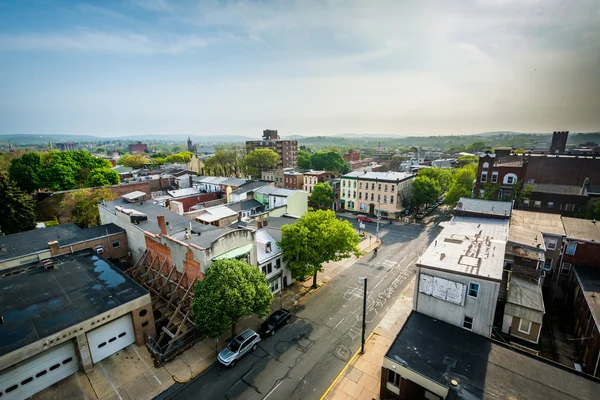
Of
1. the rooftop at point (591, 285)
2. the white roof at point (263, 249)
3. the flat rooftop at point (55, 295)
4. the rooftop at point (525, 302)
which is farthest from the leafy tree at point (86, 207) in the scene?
the rooftop at point (591, 285)

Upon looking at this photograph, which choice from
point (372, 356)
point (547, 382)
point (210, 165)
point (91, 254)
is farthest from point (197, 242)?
point (210, 165)

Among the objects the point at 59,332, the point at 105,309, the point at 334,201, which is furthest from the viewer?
the point at 334,201

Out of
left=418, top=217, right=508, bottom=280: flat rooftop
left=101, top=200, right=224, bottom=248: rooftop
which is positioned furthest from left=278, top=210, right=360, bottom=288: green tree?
left=418, top=217, right=508, bottom=280: flat rooftop

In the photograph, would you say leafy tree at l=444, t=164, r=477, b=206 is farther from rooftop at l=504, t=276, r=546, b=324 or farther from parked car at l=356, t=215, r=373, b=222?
rooftop at l=504, t=276, r=546, b=324

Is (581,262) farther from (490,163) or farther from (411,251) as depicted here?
(490,163)

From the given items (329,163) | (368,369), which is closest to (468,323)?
(368,369)
